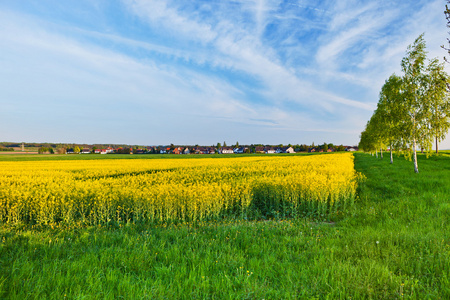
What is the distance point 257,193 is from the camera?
35.6ft

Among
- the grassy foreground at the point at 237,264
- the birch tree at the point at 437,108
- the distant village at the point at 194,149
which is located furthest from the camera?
the distant village at the point at 194,149

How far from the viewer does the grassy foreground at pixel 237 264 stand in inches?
133

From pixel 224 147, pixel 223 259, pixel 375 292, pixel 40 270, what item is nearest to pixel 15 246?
pixel 40 270

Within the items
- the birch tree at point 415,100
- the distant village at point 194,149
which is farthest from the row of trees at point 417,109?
the distant village at point 194,149

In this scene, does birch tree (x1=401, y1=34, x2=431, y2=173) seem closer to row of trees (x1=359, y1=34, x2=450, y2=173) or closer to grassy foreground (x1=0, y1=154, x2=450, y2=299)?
row of trees (x1=359, y1=34, x2=450, y2=173)

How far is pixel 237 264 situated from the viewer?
→ 14.1ft

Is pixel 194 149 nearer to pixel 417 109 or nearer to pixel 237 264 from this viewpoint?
pixel 417 109

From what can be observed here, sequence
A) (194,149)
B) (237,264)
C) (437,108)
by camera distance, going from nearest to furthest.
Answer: (237,264)
(437,108)
(194,149)

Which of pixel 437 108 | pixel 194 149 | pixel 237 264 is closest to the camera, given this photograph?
pixel 237 264

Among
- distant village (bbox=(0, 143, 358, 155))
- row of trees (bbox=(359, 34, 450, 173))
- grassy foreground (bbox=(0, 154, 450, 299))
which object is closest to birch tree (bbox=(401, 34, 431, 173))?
Answer: row of trees (bbox=(359, 34, 450, 173))

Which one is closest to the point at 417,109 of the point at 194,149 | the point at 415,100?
the point at 415,100

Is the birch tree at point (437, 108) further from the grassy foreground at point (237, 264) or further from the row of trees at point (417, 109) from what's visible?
the grassy foreground at point (237, 264)

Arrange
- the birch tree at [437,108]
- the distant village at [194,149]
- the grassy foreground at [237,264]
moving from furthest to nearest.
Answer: the distant village at [194,149], the birch tree at [437,108], the grassy foreground at [237,264]

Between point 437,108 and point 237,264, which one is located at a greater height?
point 437,108
